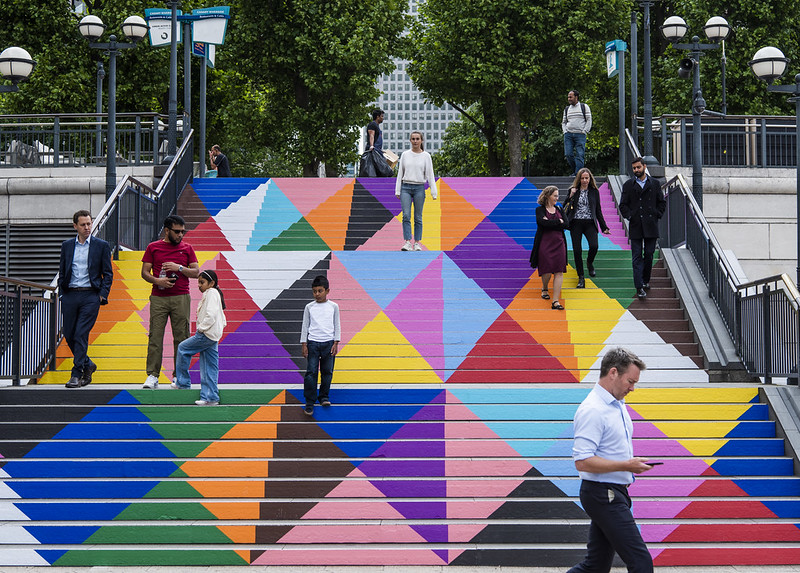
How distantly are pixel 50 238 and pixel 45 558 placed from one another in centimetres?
1239

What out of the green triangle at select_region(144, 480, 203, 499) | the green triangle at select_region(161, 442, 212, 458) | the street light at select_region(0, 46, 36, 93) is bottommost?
the green triangle at select_region(144, 480, 203, 499)

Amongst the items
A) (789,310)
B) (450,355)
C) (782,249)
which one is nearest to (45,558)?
(450,355)

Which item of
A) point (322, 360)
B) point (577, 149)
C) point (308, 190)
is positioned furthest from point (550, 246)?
point (577, 149)

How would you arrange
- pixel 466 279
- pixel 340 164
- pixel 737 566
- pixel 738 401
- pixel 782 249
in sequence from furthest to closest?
pixel 340 164 → pixel 782 249 → pixel 466 279 → pixel 738 401 → pixel 737 566

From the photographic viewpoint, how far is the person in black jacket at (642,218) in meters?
13.4

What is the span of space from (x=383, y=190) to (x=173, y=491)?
37.9 ft

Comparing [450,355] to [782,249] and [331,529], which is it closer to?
[331,529]

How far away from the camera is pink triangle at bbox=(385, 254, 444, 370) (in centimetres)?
1243

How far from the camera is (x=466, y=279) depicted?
14.5 meters

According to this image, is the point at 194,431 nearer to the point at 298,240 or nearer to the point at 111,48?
the point at 298,240

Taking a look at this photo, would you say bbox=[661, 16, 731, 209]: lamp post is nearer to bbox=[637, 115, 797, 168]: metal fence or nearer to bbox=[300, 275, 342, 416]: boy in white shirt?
bbox=[637, 115, 797, 168]: metal fence

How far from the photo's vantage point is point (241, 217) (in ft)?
59.3

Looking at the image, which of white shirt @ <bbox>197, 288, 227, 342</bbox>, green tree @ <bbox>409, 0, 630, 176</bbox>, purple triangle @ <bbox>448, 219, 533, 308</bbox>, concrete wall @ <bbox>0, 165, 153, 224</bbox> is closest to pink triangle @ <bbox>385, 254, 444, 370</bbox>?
purple triangle @ <bbox>448, 219, 533, 308</bbox>

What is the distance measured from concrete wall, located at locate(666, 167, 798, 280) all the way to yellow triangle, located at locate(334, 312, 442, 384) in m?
8.32
